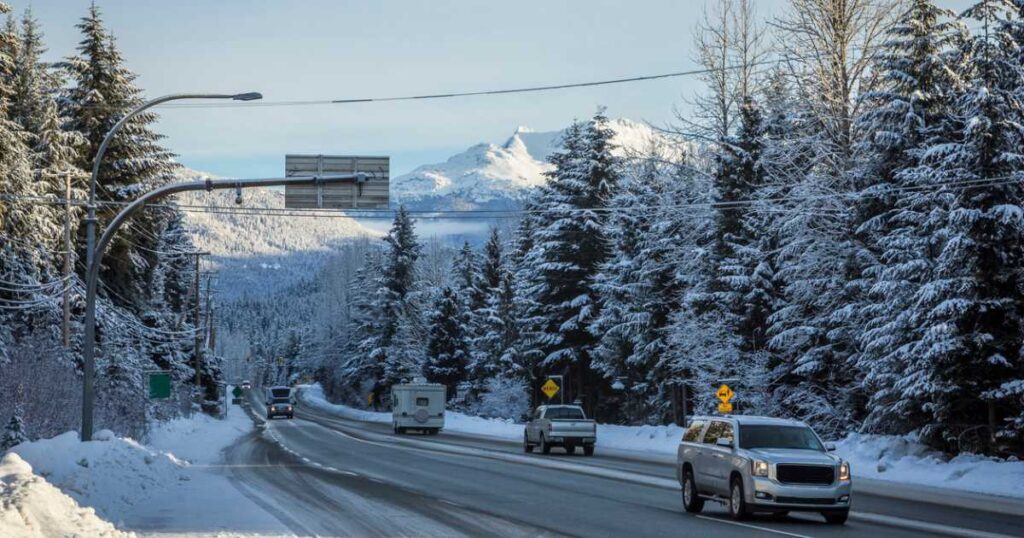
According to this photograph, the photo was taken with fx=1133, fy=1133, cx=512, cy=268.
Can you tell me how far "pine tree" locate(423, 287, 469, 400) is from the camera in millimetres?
88500

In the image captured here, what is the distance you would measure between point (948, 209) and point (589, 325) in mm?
31577

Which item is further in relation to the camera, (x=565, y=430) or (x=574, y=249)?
(x=574, y=249)

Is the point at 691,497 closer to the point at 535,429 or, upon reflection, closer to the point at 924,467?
the point at 924,467

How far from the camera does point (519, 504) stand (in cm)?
2105

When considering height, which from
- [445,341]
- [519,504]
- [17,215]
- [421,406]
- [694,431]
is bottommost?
[421,406]

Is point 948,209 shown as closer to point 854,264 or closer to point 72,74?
point 854,264

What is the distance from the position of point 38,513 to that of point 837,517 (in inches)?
452

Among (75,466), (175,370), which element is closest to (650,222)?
(175,370)

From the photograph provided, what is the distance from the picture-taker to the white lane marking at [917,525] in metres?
16.0


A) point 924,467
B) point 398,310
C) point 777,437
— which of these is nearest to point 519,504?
point 777,437

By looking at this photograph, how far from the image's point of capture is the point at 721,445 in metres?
18.8

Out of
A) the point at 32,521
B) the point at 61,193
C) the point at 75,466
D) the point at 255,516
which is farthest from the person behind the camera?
the point at 61,193

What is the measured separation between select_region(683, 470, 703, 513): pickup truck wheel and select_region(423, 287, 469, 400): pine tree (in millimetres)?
68463

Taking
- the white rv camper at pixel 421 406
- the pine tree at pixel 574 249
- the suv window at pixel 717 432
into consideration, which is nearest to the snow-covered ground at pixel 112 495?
the suv window at pixel 717 432
